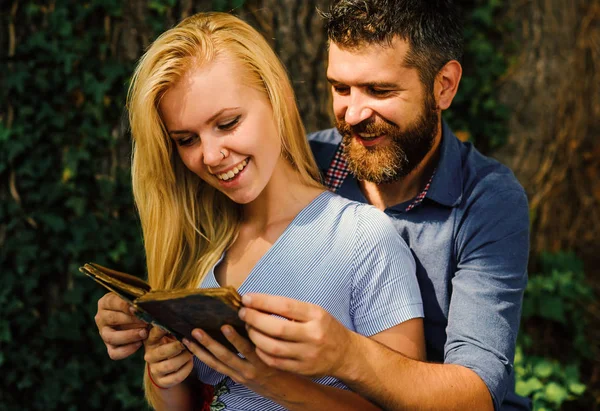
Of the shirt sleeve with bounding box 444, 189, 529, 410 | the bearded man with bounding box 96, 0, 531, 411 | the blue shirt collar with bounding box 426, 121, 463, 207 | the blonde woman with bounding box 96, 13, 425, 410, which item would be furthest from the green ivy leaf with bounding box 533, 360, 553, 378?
the blonde woman with bounding box 96, 13, 425, 410

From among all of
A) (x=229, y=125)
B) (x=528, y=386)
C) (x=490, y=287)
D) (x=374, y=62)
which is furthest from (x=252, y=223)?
(x=528, y=386)

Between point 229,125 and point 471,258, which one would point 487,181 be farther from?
point 229,125

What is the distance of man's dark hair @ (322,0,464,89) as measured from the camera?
229cm

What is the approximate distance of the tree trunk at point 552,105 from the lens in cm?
390

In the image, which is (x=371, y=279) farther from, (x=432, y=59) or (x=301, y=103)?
(x=301, y=103)

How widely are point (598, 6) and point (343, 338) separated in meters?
3.45

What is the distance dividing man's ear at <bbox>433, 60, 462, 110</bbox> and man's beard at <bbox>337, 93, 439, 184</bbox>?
0.06 m

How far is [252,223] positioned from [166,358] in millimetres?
520

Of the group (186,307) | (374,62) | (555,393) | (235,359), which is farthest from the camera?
(555,393)

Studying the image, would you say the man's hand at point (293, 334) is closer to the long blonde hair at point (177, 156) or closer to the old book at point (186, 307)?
the old book at point (186, 307)

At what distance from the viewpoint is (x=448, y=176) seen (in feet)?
7.78

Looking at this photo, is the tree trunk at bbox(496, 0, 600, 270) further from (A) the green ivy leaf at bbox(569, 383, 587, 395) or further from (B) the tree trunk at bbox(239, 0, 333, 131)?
(B) the tree trunk at bbox(239, 0, 333, 131)

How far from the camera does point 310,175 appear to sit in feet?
7.57

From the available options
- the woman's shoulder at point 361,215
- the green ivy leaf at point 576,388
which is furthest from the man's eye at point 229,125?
the green ivy leaf at point 576,388
